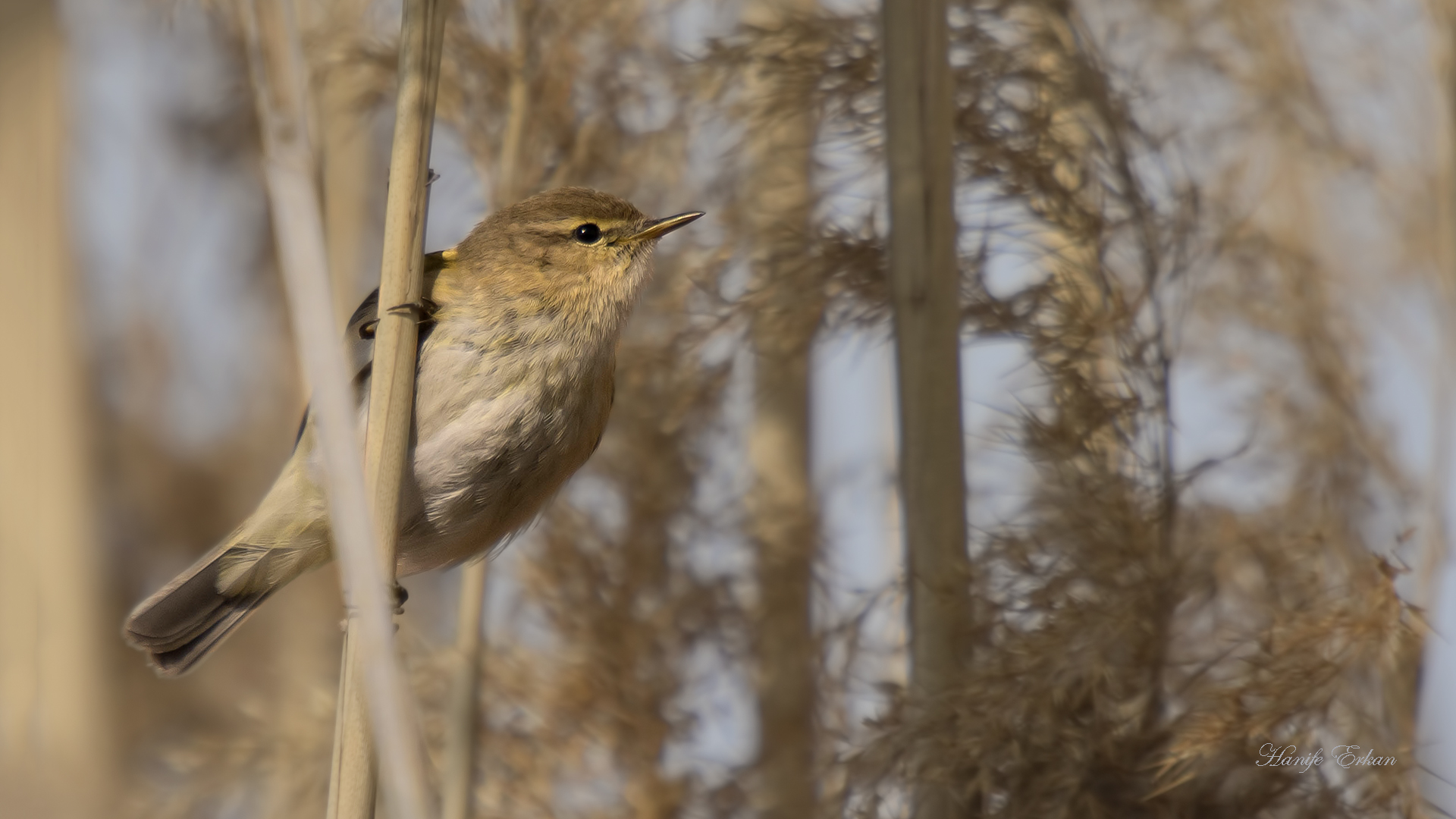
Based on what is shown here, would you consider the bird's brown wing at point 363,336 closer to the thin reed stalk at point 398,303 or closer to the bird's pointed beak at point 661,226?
the bird's pointed beak at point 661,226

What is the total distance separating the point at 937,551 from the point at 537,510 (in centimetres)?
74

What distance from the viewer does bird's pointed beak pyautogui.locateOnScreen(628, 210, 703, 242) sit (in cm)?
194

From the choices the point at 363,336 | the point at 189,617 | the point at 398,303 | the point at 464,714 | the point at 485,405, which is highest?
the point at 363,336

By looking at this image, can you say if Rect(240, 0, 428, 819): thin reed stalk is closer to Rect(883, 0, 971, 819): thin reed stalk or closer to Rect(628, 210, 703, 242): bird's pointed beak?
Rect(883, 0, 971, 819): thin reed stalk

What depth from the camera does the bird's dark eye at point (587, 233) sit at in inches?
79.0

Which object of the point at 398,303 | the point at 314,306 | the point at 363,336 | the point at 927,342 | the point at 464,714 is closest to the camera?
the point at 314,306

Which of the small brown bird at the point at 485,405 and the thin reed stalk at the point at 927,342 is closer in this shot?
the thin reed stalk at the point at 927,342

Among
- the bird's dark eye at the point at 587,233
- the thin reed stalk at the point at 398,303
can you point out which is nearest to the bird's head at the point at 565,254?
the bird's dark eye at the point at 587,233

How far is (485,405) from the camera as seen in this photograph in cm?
186

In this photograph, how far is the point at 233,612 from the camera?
2.04m

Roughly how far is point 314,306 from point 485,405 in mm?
791

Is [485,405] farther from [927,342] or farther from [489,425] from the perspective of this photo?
[927,342]

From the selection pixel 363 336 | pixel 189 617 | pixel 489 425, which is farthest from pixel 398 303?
pixel 189 617

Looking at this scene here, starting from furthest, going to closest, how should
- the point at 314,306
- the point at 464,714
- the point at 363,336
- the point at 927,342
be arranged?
the point at 363,336, the point at 464,714, the point at 927,342, the point at 314,306
